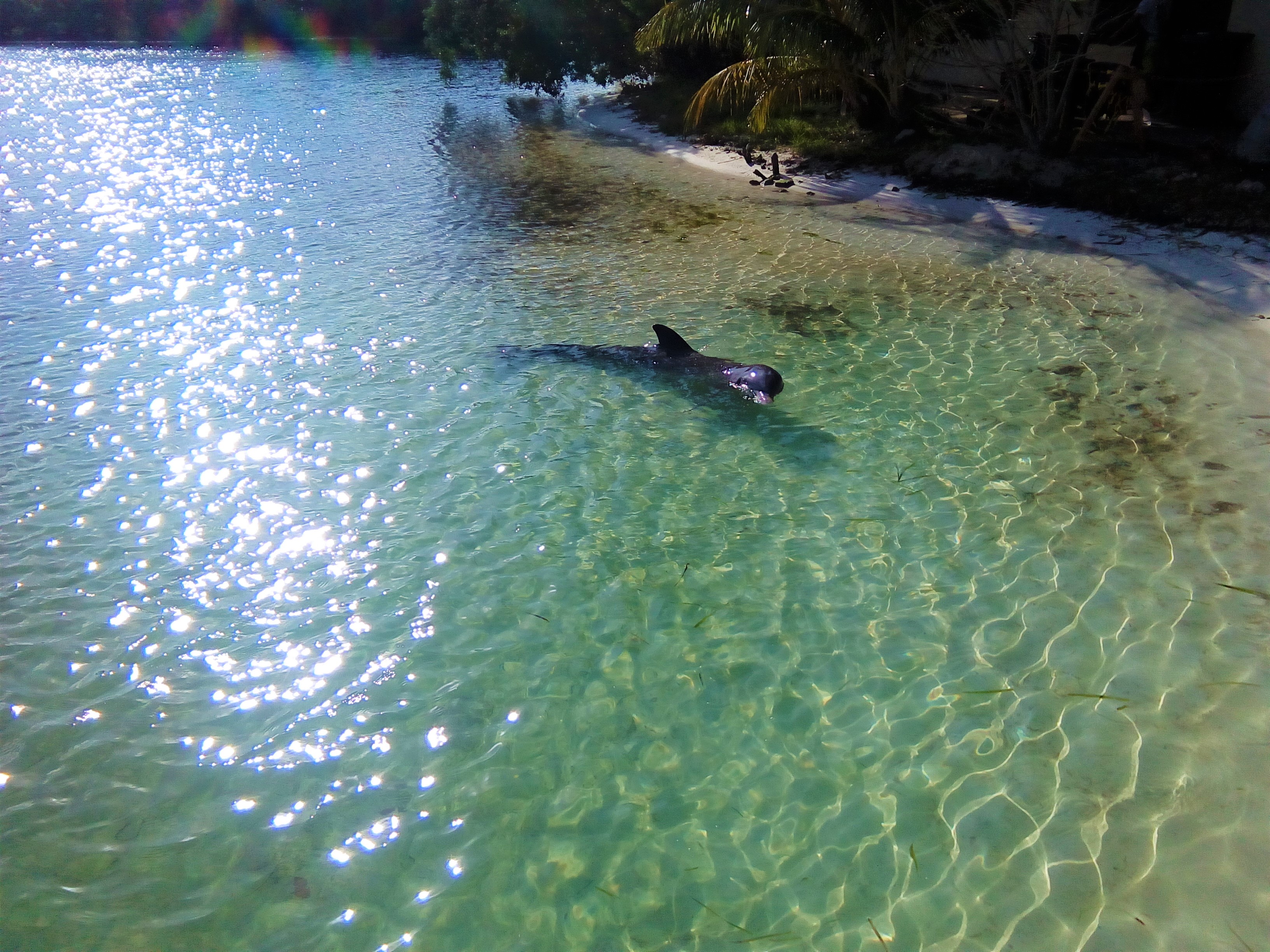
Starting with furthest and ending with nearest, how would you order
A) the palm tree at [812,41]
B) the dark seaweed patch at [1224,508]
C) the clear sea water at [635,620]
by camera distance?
1. the palm tree at [812,41]
2. the dark seaweed patch at [1224,508]
3. the clear sea water at [635,620]

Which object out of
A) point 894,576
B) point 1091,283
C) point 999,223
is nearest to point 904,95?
point 999,223

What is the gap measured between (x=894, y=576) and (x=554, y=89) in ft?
99.6

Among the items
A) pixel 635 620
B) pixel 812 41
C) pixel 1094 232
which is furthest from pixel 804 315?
pixel 812 41

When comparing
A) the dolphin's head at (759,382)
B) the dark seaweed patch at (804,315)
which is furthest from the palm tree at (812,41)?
the dolphin's head at (759,382)

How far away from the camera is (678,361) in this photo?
937 centimetres

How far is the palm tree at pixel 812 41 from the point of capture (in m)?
15.9

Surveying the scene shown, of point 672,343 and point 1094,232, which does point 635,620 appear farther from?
point 1094,232

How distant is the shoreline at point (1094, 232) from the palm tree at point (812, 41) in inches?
76.7

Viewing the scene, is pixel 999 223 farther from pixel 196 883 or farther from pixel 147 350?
pixel 196 883

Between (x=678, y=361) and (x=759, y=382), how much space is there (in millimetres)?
1147

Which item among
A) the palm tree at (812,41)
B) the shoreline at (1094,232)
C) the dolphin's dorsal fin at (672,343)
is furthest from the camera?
the palm tree at (812,41)

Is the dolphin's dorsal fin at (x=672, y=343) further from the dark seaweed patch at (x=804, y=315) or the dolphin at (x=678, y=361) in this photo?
the dark seaweed patch at (x=804, y=315)

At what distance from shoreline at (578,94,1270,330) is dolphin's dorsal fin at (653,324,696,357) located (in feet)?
22.2

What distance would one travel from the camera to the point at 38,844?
452 cm
